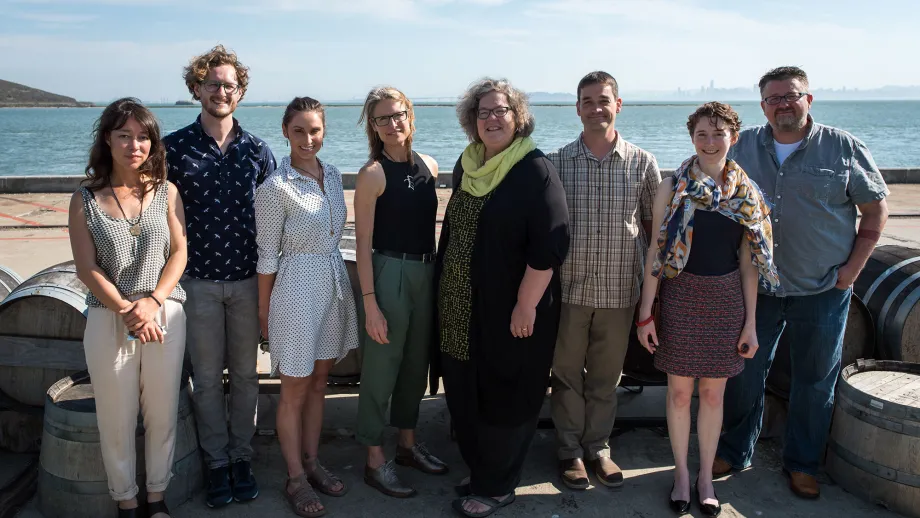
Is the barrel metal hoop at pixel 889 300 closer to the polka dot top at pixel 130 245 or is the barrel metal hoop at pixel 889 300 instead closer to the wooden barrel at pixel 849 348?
the wooden barrel at pixel 849 348

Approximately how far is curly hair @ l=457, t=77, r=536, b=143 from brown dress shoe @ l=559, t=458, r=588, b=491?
179 centimetres

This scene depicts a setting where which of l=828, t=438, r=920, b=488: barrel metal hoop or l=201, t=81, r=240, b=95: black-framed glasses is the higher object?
l=201, t=81, r=240, b=95: black-framed glasses

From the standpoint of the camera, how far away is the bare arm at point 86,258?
9.83 ft

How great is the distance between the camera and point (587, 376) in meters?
3.96

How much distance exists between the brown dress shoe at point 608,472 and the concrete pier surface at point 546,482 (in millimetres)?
42

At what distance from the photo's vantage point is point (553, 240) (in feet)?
10.4

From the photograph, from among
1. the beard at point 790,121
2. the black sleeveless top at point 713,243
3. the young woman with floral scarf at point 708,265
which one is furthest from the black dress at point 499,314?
the beard at point 790,121

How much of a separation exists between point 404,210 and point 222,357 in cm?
121

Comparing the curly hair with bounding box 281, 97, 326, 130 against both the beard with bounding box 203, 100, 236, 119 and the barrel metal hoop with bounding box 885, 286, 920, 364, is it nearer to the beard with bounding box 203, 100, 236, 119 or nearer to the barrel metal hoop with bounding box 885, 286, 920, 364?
the beard with bounding box 203, 100, 236, 119

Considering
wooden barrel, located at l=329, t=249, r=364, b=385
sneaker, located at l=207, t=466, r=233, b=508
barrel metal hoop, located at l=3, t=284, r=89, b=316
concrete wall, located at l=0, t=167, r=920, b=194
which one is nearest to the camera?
sneaker, located at l=207, t=466, r=233, b=508

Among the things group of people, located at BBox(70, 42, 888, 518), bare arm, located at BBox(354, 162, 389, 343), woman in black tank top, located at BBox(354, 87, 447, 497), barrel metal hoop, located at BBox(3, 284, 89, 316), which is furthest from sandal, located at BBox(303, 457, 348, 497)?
barrel metal hoop, located at BBox(3, 284, 89, 316)

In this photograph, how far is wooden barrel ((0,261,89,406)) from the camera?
3.88 meters

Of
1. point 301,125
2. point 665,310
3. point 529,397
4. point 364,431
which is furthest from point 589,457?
point 301,125

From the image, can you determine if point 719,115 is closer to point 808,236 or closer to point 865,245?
point 808,236
